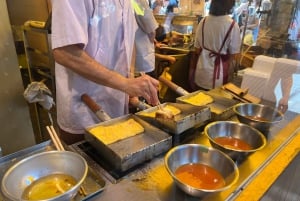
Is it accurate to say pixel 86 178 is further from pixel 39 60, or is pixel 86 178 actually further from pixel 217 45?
pixel 217 45

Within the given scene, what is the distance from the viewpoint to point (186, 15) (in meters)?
3.83

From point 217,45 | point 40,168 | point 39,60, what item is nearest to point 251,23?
point 217,45

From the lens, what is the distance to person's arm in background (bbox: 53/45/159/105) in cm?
98

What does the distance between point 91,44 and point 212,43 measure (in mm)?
1762

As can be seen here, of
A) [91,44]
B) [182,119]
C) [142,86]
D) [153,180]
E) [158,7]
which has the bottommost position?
[153,180]

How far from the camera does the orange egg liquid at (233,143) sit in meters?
0.98

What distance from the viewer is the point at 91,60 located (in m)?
0.99

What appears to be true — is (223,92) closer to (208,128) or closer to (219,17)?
(208,128)

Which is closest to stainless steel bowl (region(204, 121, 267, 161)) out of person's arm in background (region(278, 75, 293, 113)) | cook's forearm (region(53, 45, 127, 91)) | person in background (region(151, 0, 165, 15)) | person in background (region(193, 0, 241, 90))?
cook's forearm (region(53, 45, 127, 91))

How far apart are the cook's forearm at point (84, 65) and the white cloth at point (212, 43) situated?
1786 mm

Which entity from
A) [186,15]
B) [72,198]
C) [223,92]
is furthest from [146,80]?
[186,15]

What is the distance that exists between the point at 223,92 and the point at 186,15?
8.74 ft

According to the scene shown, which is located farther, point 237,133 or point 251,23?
point 251,23

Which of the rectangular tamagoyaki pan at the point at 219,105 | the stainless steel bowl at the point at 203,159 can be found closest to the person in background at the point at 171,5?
the rectangular tamagoyaki pan at the point at 219,105
